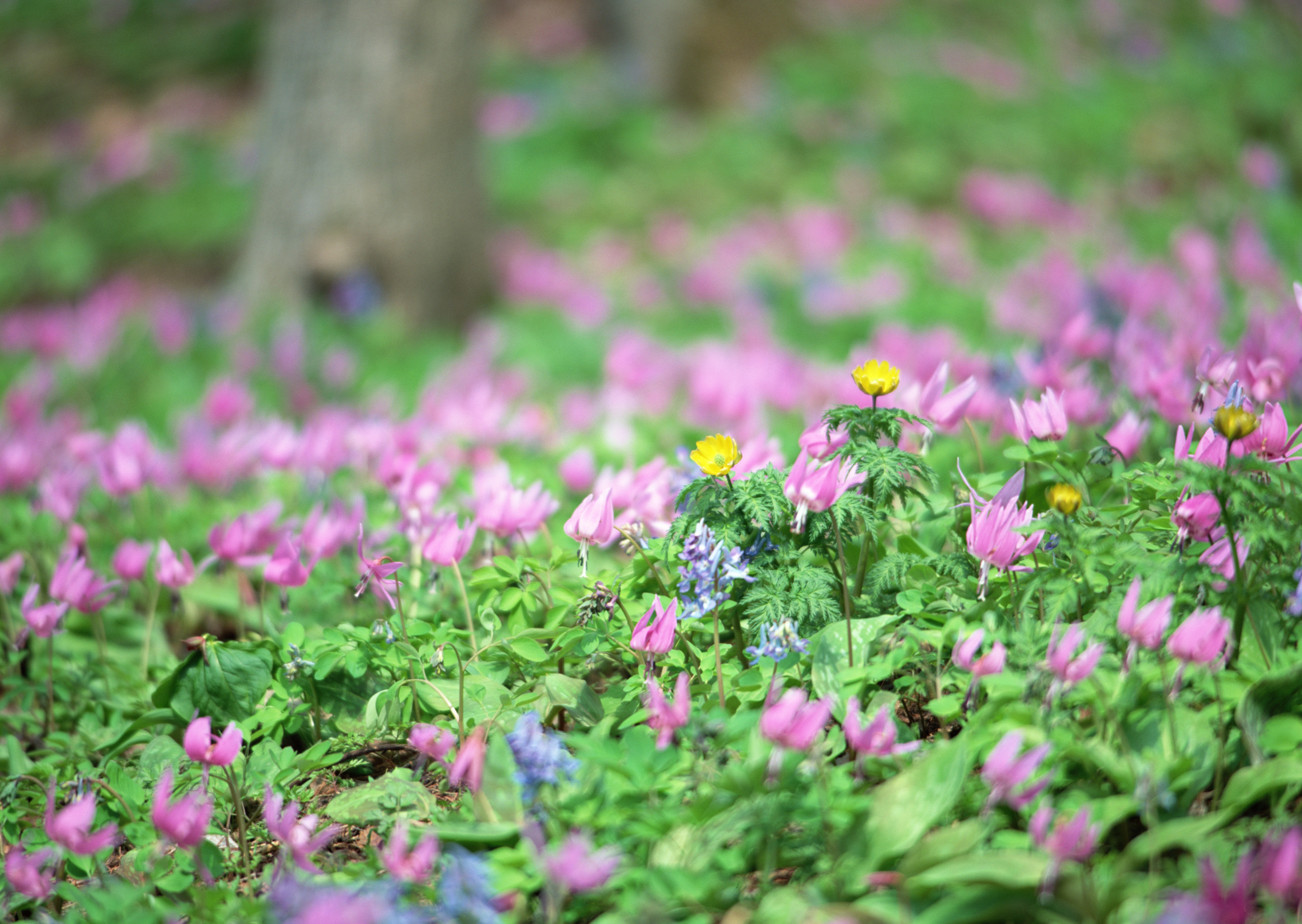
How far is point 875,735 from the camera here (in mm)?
1532

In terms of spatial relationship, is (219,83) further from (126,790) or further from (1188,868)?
(1188,868)

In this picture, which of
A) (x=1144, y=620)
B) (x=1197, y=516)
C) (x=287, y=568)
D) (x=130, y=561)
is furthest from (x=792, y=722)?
(x=130, y=561)

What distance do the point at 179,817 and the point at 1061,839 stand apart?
4.11 feet

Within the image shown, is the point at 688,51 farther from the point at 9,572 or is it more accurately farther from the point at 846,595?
the point at 846,595

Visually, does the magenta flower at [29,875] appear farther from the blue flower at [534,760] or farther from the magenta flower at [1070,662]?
the magenta flower at [1070,662]

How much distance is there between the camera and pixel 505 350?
5270 mm

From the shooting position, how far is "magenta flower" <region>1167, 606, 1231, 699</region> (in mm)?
1472

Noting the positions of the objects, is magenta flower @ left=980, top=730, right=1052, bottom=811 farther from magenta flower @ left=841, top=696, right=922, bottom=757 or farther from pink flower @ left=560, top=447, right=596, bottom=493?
pink flower @ left=560, top=447, right=596, bottom=493

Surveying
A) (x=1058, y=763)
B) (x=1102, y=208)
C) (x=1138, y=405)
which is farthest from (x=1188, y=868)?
(x=1102, y=208)

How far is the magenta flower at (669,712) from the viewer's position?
1.55 metres

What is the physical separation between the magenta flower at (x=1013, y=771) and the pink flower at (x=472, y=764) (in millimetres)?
745

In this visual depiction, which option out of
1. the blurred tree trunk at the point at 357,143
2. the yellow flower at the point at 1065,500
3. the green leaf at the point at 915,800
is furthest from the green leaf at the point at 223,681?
the blurred tree trunk at the point at 357,143

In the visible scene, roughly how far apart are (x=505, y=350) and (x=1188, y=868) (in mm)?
4276

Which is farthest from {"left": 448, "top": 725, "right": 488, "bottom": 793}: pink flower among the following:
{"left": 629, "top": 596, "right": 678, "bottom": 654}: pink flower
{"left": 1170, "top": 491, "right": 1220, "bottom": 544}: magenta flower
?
{"left": 1170, "top": 491, "right": 1220, "bottom": 544}: magenta flower
